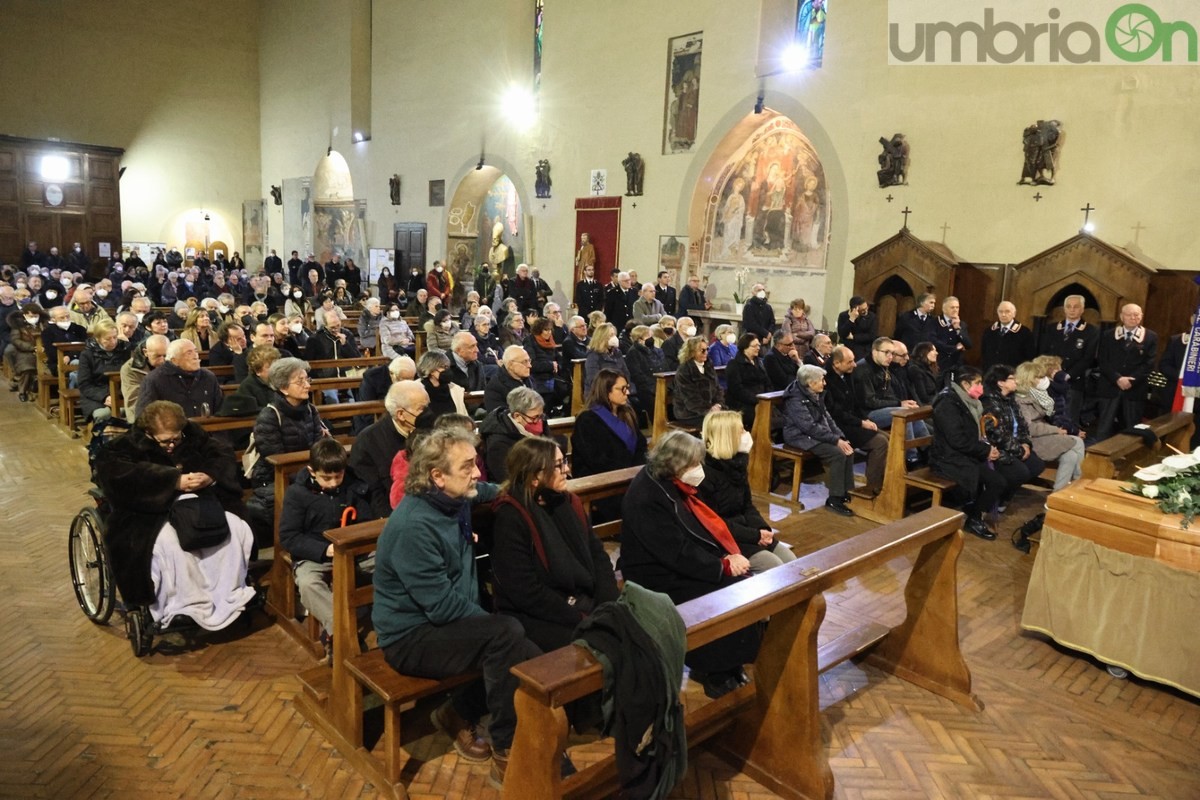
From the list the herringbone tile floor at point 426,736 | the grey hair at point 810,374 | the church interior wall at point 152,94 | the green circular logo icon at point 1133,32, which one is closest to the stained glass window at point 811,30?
the green circular logo icon at point 1133,32

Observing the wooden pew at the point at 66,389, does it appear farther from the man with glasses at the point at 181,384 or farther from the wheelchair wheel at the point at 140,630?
the wheelchair wheel at the point at 140,630

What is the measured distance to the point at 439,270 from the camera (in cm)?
1644

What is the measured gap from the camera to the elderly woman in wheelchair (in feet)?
11.6

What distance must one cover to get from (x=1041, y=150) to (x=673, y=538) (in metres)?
7.86

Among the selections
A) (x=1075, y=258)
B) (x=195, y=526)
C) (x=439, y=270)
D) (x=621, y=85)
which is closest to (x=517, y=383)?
(x=195, y=526)

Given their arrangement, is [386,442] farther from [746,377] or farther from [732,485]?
[746,377]

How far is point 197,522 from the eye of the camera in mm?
3613

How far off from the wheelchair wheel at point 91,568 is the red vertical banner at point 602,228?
36.2 ft

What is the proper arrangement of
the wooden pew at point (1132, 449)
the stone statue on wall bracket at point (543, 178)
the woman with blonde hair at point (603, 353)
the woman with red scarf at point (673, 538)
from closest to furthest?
the woman with red scarf at point (673, 538) < the wooden pew at point (1132, 449) < the woman with blonde hair at point (603, 353) < the stone statue on wall bracket at point (543, 178)

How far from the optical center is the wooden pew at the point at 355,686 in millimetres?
2760

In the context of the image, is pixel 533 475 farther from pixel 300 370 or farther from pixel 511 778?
pixel 300 370

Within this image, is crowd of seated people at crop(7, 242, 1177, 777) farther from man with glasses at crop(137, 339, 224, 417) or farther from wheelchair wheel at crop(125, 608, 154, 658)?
wheelchair wheel at crop(125, 608, 154, 658)

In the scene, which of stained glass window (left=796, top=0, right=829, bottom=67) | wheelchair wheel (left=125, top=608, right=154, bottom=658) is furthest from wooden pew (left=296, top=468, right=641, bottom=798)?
stained glass window (left=796, top=0, right=829, bottom=67)

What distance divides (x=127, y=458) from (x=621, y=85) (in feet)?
39.9
